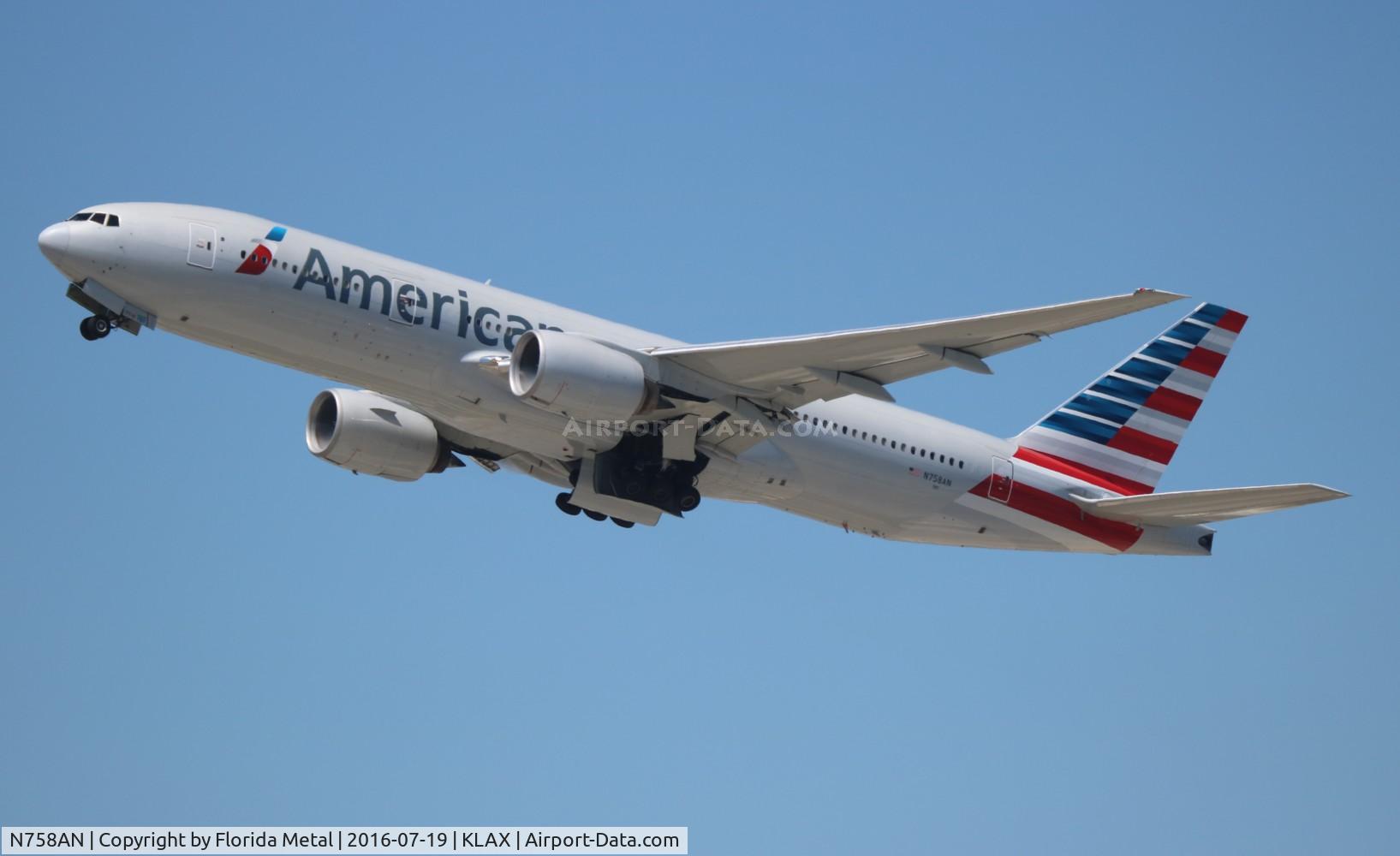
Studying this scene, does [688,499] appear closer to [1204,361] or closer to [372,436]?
[372,436]

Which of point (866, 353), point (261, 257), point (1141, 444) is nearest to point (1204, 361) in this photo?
point (1141, 444)

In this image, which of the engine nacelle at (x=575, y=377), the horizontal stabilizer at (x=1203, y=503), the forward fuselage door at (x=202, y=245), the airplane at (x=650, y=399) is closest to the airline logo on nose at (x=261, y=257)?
the airplane at (x=650, y=399)

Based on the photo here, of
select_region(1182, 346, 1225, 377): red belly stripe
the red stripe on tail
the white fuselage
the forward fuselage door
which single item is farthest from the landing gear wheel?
select_region(1182, 346, 1225, 377): red belly stripe

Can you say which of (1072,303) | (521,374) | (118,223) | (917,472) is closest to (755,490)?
(917,472)

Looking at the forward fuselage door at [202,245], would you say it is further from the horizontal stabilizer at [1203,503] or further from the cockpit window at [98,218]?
the horizontal stabilizer at [1203,503]

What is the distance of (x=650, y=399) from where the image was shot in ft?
101

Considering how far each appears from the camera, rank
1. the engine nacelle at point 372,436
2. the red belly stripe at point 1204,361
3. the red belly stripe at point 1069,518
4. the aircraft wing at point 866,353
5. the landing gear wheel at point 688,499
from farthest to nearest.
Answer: the red belly stripe at point 1204,361, the red belly stripe at point 1069,518, the engine nacelle at point 372,436, the landing gear wheel at point 688,499, the aircraft wing at point 866,353

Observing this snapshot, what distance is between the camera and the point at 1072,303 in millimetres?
26078

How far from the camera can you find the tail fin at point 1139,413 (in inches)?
1464

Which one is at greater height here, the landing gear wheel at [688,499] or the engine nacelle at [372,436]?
the engine nacelle at [372,436]

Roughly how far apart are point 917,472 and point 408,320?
1140cm

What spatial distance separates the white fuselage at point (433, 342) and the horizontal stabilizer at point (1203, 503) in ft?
8.85

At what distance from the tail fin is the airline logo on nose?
16992 millimetres

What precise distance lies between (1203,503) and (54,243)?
23.0 metres
